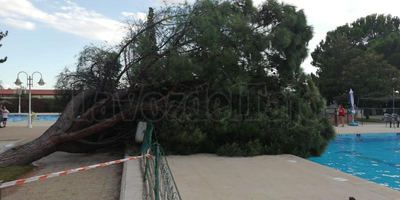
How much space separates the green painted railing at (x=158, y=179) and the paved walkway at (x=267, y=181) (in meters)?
0.56

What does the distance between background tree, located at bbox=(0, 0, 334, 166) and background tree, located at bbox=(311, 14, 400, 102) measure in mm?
25717

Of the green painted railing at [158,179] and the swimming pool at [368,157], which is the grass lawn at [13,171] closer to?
the green painted railing at [158,179]

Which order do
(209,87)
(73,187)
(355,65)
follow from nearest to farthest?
1. (73,187)
2. (209,87)
3. (355,65)

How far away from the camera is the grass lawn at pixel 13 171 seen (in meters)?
8.84

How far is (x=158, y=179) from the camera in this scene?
16.1ft

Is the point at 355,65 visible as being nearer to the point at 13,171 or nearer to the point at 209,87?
the point at 209,87

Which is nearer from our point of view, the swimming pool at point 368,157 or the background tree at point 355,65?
the swimming pool at point 368,157

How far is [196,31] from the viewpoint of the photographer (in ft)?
36.2

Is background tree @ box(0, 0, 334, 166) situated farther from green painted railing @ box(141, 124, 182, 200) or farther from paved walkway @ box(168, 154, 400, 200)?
green painted railing @ box(141, 124, 182, 200)

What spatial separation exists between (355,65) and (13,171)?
32.2 meters

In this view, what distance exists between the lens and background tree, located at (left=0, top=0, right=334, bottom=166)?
36.1 ft

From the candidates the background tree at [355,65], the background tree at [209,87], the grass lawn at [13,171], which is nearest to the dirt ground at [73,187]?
the grass lawn at [13,171]

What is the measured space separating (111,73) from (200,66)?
2826mm

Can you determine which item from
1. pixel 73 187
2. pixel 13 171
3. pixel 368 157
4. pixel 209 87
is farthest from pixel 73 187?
pixel 368 157
